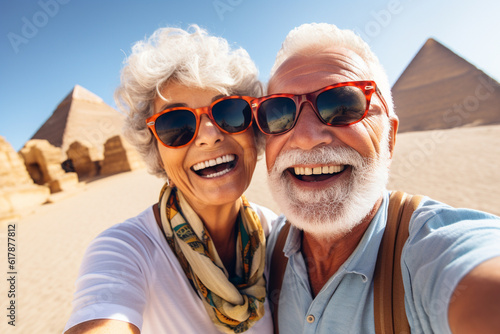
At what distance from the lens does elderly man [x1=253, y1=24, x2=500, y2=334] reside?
864 millimetres

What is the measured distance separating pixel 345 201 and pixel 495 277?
597 millimetres

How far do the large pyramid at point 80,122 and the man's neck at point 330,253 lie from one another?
47171mm

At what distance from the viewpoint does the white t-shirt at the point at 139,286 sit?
1.02 m

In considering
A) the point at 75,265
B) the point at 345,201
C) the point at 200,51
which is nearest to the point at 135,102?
the point at 200,51

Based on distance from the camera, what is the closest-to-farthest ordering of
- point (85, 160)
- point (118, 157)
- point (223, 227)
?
point (223, 227) < point (118, 157) < point (85, 160)

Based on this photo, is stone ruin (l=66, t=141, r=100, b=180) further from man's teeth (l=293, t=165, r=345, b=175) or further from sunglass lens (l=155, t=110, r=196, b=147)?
man's teeth (l=293, t=165, r=345, b=175)

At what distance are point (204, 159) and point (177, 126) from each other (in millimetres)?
269

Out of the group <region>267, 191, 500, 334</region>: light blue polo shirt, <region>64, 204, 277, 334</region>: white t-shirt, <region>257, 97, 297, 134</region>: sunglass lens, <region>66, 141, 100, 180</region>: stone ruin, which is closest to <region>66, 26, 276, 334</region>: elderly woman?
<region>64, 204, 277, 334</region>: white t-shirt

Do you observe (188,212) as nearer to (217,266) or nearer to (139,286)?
(217,266)

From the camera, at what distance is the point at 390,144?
152cm

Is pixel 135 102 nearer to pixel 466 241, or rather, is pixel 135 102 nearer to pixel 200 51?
pixel 200 51

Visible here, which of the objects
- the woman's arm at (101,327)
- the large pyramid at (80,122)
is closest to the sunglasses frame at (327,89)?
the woman's arm at (101,327)

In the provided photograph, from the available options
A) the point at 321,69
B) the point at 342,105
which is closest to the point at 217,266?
the point at 342,105

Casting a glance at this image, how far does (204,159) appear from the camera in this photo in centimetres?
156
